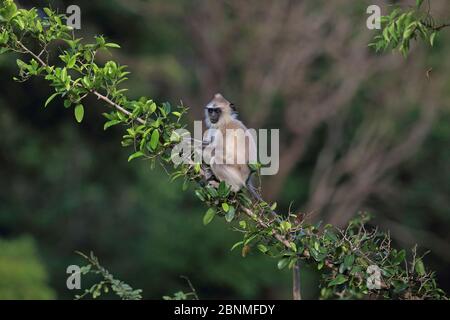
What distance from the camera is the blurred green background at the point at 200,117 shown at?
54.3 ft

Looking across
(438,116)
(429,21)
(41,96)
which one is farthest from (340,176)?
(429,21)

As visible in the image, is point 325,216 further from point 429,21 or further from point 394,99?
point 429,21

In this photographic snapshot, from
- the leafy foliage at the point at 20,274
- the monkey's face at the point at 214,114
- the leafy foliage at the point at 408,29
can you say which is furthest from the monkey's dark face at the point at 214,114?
the leafy foliage at the point at 20,274

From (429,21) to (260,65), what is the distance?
11.6 meters

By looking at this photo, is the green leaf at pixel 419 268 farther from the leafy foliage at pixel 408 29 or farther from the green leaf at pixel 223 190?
the leafy foliage at pixel 408 29

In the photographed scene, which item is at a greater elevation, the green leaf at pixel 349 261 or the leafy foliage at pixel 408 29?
the leafy foliage at pixel 408 29

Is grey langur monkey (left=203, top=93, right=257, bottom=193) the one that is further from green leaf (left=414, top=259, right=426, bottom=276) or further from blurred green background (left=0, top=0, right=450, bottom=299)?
blurred green background (left=0, top=0, right=450, bottom=299)

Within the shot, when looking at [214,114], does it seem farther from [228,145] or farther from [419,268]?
[419,268]

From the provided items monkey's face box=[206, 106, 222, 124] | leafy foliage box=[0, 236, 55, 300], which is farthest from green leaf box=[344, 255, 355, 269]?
leafy foliage box=[0, 236, 55, 300]

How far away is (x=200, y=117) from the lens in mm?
16734

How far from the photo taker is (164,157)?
489cm

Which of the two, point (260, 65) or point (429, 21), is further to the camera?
point (260, 65)

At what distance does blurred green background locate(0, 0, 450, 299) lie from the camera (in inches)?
651

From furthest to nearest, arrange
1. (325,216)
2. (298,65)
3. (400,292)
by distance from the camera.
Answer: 1. (325,216)
2. (298,65)
3. (400,292)
